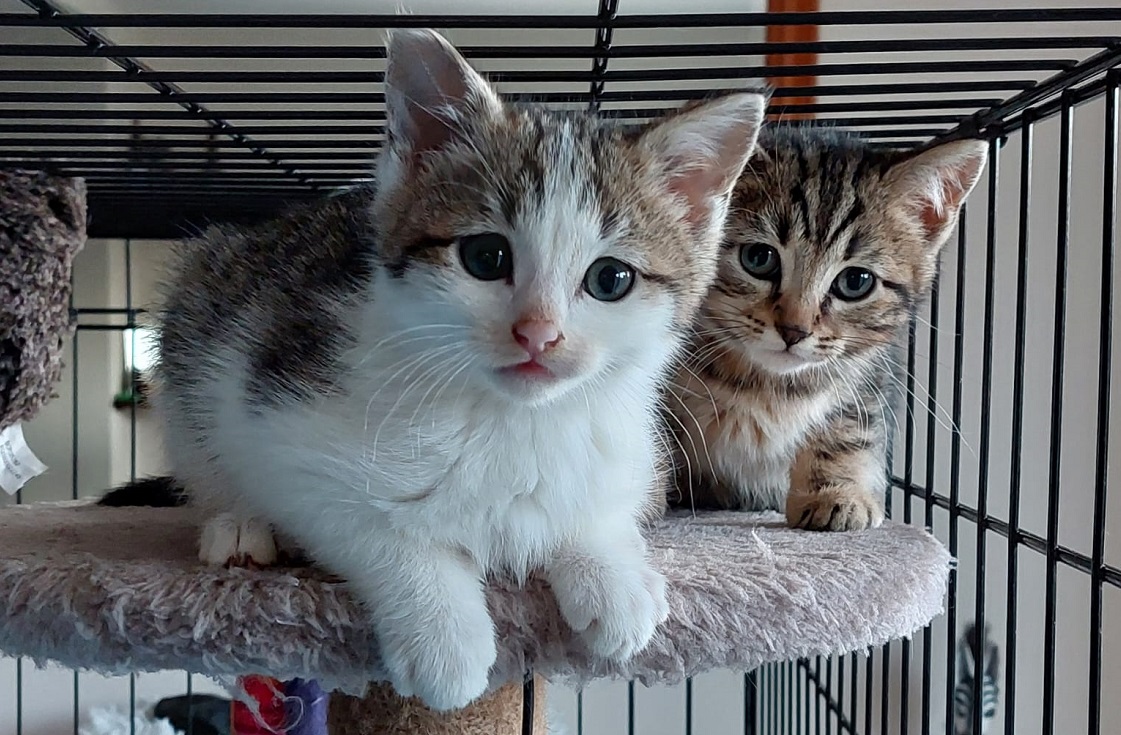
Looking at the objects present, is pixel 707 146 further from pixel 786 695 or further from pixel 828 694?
pixel 786 695

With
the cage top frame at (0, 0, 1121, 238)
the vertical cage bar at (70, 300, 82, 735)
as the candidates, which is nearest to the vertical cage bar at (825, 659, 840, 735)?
the cage top frame at (0, 0, 1121, 238)

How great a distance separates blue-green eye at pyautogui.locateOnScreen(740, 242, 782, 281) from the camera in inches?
34.0

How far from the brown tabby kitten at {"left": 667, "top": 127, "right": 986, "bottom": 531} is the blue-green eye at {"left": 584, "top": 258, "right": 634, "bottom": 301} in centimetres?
23

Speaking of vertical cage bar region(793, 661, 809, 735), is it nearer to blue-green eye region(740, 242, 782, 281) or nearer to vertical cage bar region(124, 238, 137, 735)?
blue-green eye region(740, 242, 782, 281)

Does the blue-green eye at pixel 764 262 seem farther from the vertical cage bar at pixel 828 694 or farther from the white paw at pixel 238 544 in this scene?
the vertical cage bar at pixel 828 694

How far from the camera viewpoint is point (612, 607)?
585mm

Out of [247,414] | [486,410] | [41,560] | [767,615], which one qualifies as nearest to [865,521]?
[767,615]

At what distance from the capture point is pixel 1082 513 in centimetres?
125

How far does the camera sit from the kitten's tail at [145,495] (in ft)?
3.36

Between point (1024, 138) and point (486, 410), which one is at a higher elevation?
point (1024, 138)

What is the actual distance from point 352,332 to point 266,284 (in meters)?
0.15

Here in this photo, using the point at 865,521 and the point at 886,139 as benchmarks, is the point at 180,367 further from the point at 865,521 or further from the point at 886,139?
the point at 886,139

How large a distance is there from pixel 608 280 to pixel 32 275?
66 centimetres

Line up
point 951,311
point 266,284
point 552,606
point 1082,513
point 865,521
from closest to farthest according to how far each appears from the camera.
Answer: point 552,606 → point 266,284 → point 865,521 → point 1082,513 → point 951,311
